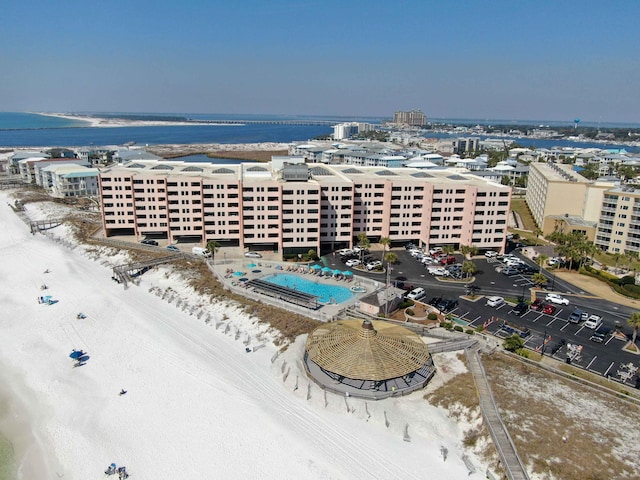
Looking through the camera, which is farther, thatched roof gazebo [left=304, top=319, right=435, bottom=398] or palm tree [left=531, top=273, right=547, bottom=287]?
palm tree [left=531, top=273, right=547, bottom=287]

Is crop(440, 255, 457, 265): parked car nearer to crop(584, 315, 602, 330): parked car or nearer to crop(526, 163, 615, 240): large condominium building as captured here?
crop(584, 315, 602, 330): parked car

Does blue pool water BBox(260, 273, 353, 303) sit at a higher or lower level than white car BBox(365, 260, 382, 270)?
lower

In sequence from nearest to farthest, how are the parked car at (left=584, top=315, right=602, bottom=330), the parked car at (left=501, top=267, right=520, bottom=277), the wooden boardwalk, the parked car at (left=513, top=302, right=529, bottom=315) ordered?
1. the wooden boardwalk
2. the parked car at (left=584, top=315, right=602, bottom=330)
3. the parked car at (left=513, top=302, right=529, bottom=315)
4. the parked car at (left=501, top=267, right=520, bottom=277)

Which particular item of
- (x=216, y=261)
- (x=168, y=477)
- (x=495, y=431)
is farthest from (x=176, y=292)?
(x=495, y=431)

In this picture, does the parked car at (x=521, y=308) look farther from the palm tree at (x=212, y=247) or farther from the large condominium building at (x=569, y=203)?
the palm tree at (x=212, y=247)

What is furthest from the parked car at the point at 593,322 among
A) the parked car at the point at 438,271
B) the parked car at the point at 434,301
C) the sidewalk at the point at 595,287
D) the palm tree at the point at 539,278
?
the parked car at the point at 438,271

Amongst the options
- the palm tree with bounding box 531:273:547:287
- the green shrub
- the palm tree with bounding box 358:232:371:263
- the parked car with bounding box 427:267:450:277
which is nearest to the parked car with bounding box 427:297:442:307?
the parked car with bounding box 427:267:450:277

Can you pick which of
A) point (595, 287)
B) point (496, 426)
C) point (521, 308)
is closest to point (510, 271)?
point (595, 287)
